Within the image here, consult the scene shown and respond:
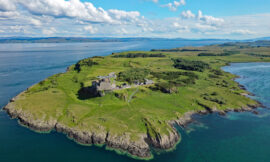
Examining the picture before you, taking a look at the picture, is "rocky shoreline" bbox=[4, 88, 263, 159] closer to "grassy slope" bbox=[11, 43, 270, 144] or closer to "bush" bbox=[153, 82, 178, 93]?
"grassy slope" bbox=[11, 43, 270, 144]

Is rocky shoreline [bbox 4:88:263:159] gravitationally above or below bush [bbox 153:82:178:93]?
below

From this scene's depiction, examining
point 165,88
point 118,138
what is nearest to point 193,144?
point 118,138

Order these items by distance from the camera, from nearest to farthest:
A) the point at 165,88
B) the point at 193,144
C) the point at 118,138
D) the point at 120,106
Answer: the point at 118,138 → the point at 193,144 → the point at 120,106 → the point at 165,88

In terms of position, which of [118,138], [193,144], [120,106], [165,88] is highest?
[165,88]

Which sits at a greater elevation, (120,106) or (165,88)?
(165,88)

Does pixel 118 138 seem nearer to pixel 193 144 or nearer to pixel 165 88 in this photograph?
pixel 193 144

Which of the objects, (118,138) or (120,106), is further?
(120,106)

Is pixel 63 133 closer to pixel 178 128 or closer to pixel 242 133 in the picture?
pixel 178 128

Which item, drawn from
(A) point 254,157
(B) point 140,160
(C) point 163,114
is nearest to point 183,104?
(C) point 163,114

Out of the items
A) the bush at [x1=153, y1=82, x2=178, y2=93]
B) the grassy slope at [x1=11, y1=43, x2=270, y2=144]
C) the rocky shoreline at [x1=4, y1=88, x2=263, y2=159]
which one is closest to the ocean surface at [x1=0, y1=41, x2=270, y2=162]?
the rocky shoreline at [x1=4, y1=88, x2=263, y2=159]

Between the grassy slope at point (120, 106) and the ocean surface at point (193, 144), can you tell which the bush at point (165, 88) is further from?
the ocean surface at point (193, 144)

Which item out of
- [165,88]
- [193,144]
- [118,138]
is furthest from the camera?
[165,88]
